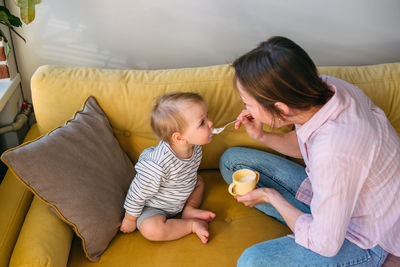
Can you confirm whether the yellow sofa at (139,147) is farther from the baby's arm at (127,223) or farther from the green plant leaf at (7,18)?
the green plant leaf at (7,18)

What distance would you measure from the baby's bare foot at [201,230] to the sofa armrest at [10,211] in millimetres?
686

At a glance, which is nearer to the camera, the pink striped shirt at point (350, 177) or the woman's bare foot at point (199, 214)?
the pink striped shirt at point (350, 177)

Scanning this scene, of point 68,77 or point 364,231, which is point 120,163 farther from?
point 364,231

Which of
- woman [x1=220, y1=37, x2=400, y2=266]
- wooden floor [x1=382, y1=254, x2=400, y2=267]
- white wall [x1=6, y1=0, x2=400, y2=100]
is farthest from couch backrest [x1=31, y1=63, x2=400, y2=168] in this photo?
wooden floor [x1=382, y1=254, x2=400, y2=267]

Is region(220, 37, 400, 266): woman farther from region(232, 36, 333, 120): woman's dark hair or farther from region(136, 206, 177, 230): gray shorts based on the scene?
region(136, 206, 177, 230): gray shorts

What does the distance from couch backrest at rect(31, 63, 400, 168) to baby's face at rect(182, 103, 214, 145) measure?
0.21 meters

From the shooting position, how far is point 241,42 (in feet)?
6.99

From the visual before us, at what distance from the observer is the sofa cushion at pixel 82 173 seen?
1.43 meters

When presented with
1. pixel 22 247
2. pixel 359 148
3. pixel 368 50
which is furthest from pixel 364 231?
pixel 368 50

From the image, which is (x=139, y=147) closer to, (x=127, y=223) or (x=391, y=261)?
(x=127, y=223)

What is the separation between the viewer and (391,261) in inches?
52.7

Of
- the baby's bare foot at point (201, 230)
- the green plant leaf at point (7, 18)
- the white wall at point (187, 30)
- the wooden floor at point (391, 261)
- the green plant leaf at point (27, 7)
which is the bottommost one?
the baby's bare foot at point (201, 230)

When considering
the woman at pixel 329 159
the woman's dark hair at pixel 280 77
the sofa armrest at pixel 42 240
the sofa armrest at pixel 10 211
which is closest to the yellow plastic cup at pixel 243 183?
the woman at pixel 329 159

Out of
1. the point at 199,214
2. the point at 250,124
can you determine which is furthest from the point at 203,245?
the point at 250,124
